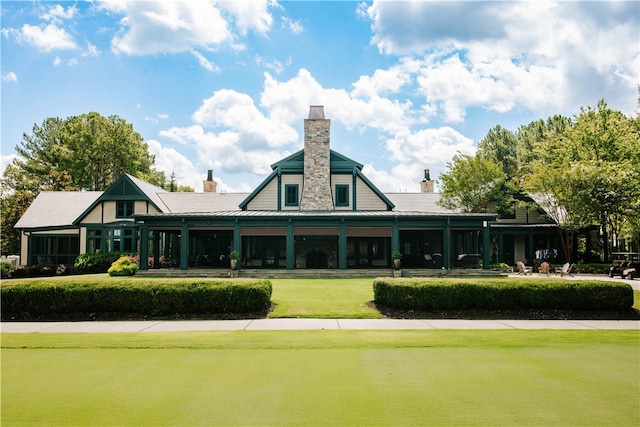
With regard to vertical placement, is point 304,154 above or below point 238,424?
above

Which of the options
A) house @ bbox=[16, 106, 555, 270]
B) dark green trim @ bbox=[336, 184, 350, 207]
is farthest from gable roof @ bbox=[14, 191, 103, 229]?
dark green trim @ bbox=[336, 184, 350, 207]

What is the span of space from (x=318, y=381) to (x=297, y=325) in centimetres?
520

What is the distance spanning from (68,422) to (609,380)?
19.4 feet

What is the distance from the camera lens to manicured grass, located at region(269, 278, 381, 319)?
12.1m

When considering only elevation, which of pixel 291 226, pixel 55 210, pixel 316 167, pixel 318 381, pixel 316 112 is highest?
pixel 316 112

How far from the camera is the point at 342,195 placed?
27438mm

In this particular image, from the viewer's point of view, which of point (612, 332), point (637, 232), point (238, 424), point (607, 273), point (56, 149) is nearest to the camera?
point (238, 424)

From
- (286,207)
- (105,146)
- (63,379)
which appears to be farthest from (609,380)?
(105,146)

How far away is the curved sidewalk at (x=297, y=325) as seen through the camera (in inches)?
400

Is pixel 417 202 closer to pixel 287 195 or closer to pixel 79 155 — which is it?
pixel 287 195

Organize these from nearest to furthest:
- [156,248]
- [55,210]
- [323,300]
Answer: [323,300] < [156,248] < [55,210]

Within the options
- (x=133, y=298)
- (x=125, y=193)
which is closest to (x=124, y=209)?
(x=125, y=193)

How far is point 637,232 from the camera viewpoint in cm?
2938

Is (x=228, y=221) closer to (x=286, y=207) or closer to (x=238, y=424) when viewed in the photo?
(x=286, y=207)
